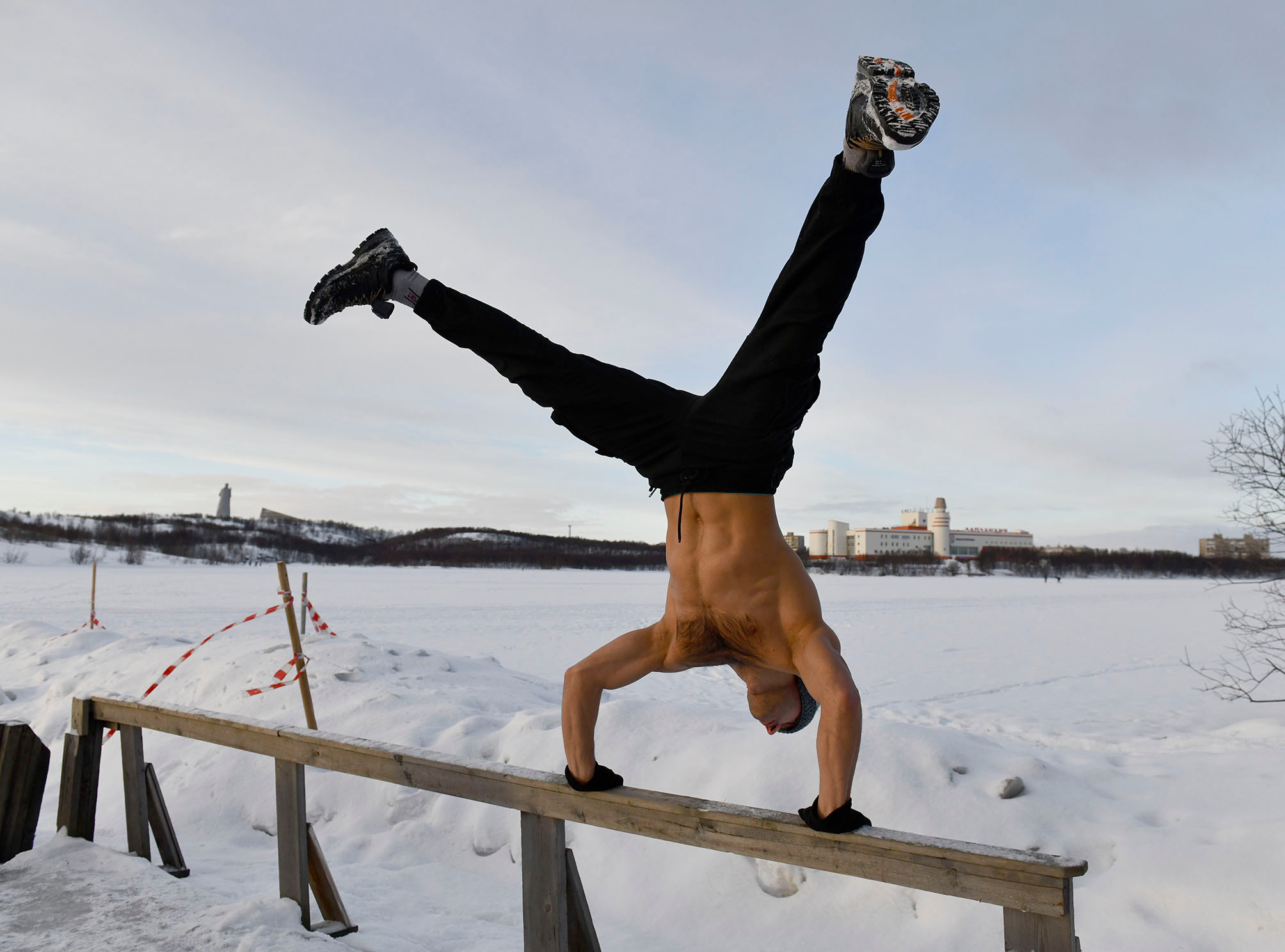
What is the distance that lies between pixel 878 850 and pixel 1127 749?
347 inches

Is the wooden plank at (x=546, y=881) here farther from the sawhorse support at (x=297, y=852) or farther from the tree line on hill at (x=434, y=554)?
the tree line on hill at (x=434, y=554)

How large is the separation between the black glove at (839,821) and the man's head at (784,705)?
0.20 meters

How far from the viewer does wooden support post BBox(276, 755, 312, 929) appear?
11.5 feet

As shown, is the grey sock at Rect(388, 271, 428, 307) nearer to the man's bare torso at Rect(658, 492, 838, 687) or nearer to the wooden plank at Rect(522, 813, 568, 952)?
the man's bare torso at Rect(658, 492, 838, 687)

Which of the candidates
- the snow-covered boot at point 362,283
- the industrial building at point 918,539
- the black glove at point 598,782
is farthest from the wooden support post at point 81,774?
the industrial building at point 918,539

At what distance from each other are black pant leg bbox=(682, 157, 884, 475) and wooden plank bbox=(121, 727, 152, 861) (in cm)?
375

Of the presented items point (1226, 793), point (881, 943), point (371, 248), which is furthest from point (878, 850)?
point (1226, 793)

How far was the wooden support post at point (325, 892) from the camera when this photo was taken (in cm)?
364

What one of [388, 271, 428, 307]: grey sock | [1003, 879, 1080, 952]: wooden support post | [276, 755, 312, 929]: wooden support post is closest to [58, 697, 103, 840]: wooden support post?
[276, 755, 312, 929]: wooden support post

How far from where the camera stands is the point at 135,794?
412cm

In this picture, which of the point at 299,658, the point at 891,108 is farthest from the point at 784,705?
the point at 299,658

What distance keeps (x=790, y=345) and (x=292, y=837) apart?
315 centimetres

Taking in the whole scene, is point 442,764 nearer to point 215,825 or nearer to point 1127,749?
point 215,825

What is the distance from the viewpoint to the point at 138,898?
3.42 metres
